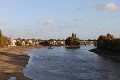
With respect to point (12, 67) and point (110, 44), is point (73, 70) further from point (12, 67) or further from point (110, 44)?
point (110, 44)

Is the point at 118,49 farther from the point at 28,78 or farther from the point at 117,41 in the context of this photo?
the point at 28,78

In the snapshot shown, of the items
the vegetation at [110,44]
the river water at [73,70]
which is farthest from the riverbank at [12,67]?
the vegetation at [110,44]

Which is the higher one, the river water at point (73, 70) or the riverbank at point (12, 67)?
the riverbank at point (12, 67)

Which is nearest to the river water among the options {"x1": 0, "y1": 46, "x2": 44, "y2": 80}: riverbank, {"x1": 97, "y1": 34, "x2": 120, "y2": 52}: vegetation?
{"x1": 0, "y1": 46, "x2": 44, "y2": 80}: riverbank

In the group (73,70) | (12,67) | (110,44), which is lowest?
(73,70)

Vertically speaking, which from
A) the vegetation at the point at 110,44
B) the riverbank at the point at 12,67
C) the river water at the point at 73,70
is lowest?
the river water at the point at 73,70

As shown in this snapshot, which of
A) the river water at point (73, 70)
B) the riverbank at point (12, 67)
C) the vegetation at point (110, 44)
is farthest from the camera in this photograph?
the vegetation at point (110, 44)

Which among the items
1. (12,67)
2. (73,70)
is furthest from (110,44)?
(12,67)

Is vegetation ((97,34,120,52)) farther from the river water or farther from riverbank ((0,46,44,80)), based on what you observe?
riverbank ((0,46,44,80))

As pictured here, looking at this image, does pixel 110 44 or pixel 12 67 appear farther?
pixel 110 44

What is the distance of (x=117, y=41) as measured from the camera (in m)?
127

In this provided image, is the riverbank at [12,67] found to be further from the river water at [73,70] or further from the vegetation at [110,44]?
the vegetation at [110,44]

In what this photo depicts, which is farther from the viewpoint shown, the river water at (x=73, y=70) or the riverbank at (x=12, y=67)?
the river water at (x=73, y=70)

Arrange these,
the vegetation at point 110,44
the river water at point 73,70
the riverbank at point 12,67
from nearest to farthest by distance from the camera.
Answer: the riverbank at point 12,67, the river water at point 73,70, the vegetation at point 110,44
